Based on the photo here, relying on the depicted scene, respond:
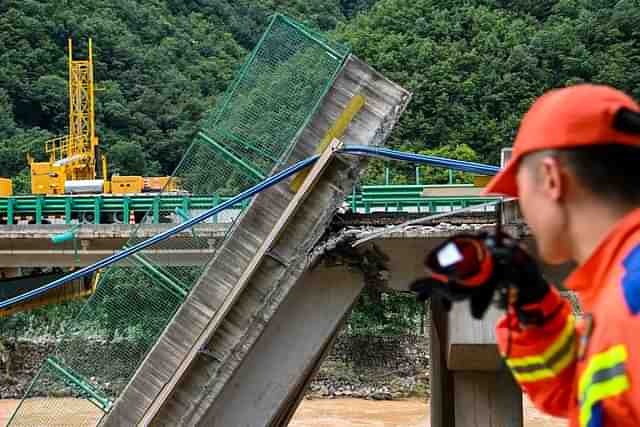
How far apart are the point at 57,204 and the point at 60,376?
11032mm

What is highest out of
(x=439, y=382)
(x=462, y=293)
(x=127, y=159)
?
(x=127, y=159)

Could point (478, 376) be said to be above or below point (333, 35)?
below

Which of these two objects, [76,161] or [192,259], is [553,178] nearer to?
[192,259]

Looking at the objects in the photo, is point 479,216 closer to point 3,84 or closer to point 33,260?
point 33,260

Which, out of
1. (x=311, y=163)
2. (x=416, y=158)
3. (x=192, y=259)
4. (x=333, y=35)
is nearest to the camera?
(x=416, y=158)

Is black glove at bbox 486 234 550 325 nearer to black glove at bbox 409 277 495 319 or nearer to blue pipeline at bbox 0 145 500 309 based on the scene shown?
black glove at bbox 409 277 495 319

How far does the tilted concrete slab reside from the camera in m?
9.45

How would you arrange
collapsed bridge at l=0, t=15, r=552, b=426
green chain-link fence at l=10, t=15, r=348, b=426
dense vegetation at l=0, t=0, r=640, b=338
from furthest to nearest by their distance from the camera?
dense vegetation at l=0, t=0, r=640, b=338 < green chain-link fence at l=10, t=15, r=348, b=426 < collapsed bridge at l=0, t=15, r=552, b=426

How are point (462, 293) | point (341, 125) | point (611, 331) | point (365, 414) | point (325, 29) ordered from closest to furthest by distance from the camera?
point (611, 331) → point (462, 293) → point (341, 125) → point (365, 414) → point (325, 29)

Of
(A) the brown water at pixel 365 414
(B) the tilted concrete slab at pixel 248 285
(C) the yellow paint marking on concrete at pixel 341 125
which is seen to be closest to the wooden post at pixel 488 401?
(B) the tilted concrete slab at pixel 248 285

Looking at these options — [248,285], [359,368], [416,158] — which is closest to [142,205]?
[248,285]

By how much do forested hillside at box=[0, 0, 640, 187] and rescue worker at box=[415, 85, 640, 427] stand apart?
4904 cm

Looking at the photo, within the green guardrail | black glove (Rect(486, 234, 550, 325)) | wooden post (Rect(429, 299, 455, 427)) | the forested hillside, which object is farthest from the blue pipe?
the forested hillside

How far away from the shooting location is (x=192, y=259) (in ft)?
32.8
